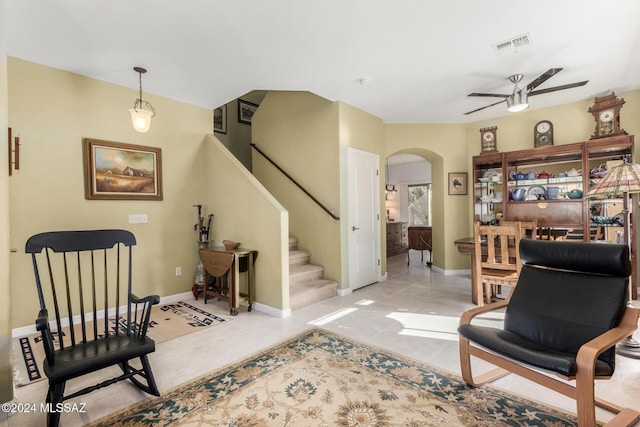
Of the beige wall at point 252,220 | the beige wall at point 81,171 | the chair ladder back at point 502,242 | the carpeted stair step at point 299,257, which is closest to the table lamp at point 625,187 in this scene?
the chair ladder back at point 502,242

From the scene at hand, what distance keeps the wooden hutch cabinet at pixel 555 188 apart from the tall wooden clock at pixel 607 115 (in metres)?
0.12

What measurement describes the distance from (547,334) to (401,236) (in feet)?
21.3

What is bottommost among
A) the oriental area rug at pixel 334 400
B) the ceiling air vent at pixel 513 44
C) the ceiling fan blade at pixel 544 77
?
the oriental area rug at pixel 334 400

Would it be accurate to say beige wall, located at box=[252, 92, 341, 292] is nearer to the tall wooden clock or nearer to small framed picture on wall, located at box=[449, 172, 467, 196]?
small framed picture on wall, located at box=[449, 172, 467, 196]

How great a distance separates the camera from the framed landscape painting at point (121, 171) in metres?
3.40

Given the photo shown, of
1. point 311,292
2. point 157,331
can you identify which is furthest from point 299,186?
point 157,331

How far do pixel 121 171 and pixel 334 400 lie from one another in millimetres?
3420

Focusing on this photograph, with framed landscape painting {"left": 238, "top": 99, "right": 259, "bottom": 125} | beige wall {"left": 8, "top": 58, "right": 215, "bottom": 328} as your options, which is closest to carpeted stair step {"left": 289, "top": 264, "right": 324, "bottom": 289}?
beige wall {"left": 8, "top": 58, "right": 215, "bottom": 328}

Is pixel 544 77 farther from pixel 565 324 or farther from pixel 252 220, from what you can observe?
pixel 252 220

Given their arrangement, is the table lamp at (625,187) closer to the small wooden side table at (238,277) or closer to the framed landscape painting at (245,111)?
the small wooden side table at (238,277)

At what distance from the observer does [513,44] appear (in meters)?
2.79

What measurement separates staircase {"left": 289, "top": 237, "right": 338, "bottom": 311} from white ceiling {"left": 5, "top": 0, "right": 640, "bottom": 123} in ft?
7.53

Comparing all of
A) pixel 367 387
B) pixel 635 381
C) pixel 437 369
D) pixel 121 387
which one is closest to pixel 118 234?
pixel 121 387

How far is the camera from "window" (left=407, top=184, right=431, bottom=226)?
909 centimetres
